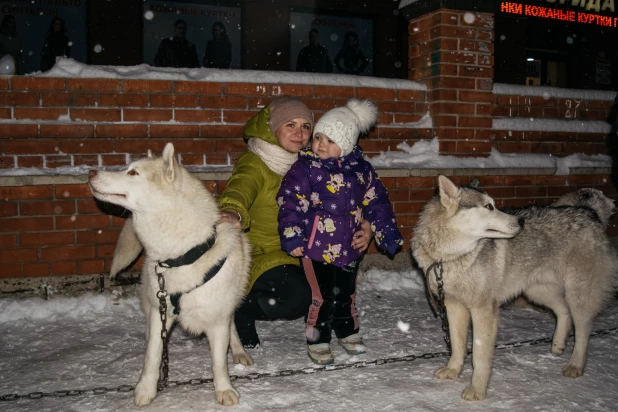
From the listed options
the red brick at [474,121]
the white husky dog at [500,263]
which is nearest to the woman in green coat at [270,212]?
the white husky dog at [500,263]

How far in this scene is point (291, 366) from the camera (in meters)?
3.25

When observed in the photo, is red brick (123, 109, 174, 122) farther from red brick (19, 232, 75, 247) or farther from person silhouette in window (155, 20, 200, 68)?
person silhouette in window (155, 20, 200, 68)

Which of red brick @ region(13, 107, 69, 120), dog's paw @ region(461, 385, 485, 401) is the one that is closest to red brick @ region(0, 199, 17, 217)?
red brick @ region(13, 107, 69, 120)

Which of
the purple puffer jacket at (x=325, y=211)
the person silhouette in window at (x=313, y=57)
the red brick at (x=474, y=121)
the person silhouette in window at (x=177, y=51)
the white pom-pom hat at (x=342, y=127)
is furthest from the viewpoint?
the person silhouette in window at (x=313, y=57)

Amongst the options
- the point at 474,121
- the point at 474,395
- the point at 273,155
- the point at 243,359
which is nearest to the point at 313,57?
the point at 474,121

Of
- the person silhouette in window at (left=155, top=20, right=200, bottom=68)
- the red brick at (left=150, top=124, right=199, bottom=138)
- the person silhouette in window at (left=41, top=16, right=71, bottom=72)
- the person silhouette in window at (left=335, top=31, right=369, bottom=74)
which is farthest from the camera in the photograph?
the person silhouette in window at (left=335, top=31, right=369, bottom=74)

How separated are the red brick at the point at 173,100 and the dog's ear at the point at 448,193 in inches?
107

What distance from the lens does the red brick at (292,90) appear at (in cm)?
488

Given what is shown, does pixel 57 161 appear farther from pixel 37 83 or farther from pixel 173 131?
pixel 173 131

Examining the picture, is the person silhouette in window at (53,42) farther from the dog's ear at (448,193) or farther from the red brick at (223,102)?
the dog's ear at (448,193)

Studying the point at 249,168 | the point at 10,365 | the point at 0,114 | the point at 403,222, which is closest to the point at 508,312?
the point at 403,222

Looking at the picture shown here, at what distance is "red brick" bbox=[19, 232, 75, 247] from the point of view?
4156 mm

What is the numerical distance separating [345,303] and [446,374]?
0.84 meters

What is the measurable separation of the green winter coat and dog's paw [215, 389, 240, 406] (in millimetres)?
891
